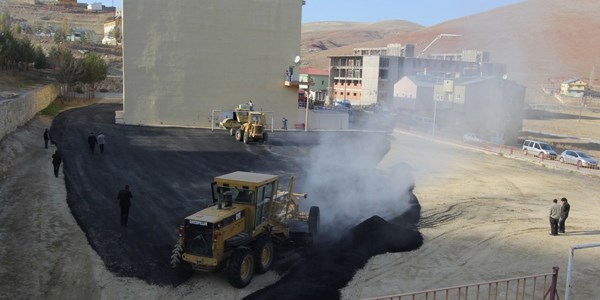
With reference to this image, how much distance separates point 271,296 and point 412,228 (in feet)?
21.0

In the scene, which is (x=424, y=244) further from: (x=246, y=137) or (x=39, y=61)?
(x=39, y=61)

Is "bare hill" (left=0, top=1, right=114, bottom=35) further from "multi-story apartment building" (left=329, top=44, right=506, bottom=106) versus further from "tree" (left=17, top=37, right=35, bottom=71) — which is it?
"tree" (left=17, top=37, right=35, bottom=71)

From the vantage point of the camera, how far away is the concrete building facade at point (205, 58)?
34469 millimetres

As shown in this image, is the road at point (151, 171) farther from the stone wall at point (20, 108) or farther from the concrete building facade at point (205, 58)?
the concrete building facade at point (205, 58)

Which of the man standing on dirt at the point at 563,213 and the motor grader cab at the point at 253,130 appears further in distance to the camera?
the motor grader cab at the point at 253,130

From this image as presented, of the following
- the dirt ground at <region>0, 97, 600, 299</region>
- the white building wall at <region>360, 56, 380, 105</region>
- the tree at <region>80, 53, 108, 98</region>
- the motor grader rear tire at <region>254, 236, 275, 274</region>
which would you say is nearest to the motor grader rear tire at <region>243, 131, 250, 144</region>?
the dirt ground at <region>0, 97, 600, 299</region>

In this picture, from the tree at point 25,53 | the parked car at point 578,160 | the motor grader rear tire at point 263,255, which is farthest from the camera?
the tree at point 25,53

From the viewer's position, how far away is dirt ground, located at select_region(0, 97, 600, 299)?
10133 mm

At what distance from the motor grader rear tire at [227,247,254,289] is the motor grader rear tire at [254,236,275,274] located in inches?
8.4

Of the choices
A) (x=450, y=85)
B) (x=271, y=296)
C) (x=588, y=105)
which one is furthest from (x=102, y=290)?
(x=588, y=105)

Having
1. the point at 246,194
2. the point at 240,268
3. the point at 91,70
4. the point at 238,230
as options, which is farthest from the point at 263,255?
the point at 91,70

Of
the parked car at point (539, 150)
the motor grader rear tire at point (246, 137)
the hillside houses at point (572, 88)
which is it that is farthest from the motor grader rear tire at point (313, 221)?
the hillside houses at point (572, 88)

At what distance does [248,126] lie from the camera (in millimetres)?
28938

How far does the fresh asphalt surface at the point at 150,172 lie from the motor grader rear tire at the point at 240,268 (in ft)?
3.99
